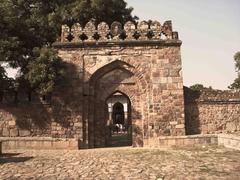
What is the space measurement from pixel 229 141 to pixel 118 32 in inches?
232

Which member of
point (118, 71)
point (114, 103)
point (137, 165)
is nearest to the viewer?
point (137, 165)

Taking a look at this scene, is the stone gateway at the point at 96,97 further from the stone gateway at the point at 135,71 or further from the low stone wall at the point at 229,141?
the low stone wall at the point at 229,141

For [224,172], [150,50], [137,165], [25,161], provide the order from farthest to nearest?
1. [150,50]
2. [25,161]
3. [137,165]
4. [224,172]

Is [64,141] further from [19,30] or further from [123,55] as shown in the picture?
[19,30]

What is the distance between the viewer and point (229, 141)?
379 inches

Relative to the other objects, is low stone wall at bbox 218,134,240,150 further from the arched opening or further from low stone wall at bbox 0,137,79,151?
the arched opening

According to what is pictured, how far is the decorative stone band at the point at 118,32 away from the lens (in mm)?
11414

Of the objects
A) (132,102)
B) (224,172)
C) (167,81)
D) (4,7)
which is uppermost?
(4,7)

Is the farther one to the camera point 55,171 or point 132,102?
point 132,102

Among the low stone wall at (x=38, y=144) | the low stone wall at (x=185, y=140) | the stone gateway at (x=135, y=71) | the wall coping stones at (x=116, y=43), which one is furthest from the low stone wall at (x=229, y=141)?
the low stone wall at (x=38, y=144)

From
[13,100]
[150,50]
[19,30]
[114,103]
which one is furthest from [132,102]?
[114,103]

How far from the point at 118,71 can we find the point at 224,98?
178 inches

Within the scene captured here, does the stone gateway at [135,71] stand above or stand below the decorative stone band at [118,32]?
below

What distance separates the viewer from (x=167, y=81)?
438 inches
